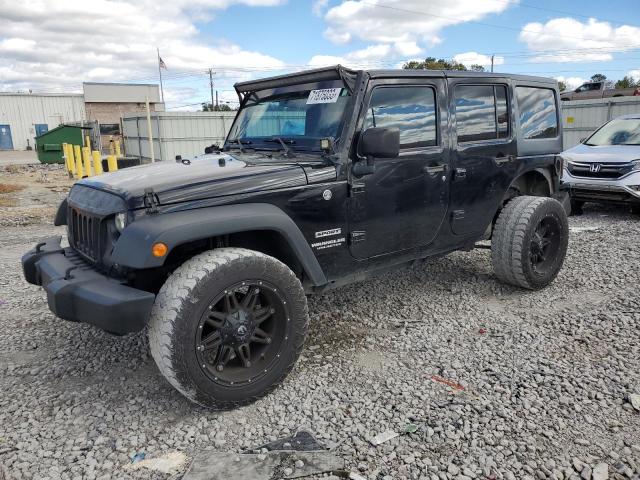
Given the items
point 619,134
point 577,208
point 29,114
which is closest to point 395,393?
point 577,208

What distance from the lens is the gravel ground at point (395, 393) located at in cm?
252

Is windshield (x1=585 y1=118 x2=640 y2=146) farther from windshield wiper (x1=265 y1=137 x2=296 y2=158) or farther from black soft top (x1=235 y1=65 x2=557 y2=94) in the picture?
windshield wiper (x1=265 y1=137 x2=296 y2=158)

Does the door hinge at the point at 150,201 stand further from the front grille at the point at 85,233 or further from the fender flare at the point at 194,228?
the front grille at the point at 85,233

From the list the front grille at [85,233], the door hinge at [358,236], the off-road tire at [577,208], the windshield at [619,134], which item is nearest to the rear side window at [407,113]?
the door hinge at [358,236]

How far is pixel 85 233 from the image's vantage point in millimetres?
3234

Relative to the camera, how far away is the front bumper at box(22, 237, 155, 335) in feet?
8.34

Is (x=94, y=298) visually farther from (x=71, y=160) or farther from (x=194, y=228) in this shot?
(x=71, y=160)

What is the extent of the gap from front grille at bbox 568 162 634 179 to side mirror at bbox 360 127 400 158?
20.3ft

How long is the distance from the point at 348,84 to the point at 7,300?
3700mm

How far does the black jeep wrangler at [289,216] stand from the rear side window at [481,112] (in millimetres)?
15

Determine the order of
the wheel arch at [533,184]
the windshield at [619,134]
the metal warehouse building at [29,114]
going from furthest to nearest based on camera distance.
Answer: the metal warehouse building at [29,114], the windshield at [619,134], the wheel arch at [533,184]

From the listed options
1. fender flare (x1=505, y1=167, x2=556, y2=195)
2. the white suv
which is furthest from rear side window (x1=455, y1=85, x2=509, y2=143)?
the white suv

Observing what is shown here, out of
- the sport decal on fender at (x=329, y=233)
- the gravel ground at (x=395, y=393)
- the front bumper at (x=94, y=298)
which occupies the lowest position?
the gravel ground at (x=395, y=393)

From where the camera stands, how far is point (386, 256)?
3770 mm
